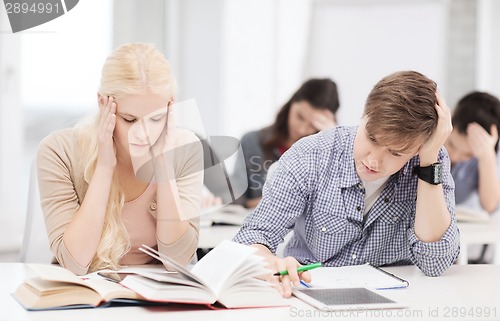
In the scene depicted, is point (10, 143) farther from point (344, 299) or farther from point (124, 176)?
point (344, 299)

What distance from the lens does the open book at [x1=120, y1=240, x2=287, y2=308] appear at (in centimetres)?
146

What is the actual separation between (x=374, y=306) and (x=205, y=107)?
10.7 feet

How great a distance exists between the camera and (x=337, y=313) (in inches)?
58.1

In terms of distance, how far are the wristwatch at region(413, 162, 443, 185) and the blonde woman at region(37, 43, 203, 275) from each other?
616 millimetres

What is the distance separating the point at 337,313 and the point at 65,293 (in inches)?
21.7

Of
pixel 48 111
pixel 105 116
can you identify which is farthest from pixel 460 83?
pixel 105 116

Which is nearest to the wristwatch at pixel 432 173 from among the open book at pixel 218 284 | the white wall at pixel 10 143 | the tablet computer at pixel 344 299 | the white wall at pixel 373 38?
the tablet computer at pixel 344 299

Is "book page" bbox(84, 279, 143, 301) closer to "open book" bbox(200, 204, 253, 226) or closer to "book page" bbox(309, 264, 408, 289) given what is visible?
"book page" bbox(309, 264, 408, 289)

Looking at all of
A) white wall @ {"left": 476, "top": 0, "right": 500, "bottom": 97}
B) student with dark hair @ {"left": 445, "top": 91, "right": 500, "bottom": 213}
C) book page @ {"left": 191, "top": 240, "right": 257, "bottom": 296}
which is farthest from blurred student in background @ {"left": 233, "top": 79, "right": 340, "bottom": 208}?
white wall @ {"left": 476, "top": 0, "right": 500, "bottom": 97}

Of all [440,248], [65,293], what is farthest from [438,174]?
[65,293]

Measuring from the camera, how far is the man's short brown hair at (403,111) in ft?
5.68

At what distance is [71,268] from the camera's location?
6.14 feet

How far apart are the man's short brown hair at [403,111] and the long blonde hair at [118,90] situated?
0.56 meters

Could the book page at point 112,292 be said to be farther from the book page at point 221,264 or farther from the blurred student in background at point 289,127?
the blurred student in background at point 289,127
